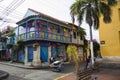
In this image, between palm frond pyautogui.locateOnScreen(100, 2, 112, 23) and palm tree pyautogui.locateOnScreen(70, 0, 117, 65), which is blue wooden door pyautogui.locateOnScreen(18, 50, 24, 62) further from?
palm frond pyautogui.locateOnScreen(100, 2, 112, 23)

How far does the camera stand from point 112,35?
1992 centimetres

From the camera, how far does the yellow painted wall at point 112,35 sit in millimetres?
19578

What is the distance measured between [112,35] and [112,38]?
1.20ft

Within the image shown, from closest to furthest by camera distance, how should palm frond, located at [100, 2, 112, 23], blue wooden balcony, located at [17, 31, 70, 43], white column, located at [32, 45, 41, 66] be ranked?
palm frond, located at [100, 2, 112, 23]
blue wooden balcony, located at [17, 31, 70, 43]
white column, located at [32, 45, 41, 66]

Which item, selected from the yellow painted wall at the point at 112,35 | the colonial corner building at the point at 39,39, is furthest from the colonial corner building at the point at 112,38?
the colonial corner building at the point at 39,39

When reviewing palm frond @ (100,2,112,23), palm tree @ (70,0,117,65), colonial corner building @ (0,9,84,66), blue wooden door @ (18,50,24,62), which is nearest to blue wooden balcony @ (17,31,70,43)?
colonial corner building @ (0,9,84,66)

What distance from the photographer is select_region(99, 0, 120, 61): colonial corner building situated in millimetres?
19575

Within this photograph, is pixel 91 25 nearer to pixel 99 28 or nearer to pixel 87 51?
pixel 99 28

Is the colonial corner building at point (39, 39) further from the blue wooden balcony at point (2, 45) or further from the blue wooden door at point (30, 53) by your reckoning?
the blue wooden balcony at point (2, 45)

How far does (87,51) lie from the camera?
117ft

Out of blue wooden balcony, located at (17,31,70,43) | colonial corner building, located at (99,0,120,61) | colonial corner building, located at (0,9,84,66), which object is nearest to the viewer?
colonial corner building, located at (99,0,120,61)

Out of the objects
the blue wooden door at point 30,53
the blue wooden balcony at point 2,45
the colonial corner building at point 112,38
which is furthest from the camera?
the blue wooden balcony at point 2,45

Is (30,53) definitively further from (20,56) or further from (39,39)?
(20,56)

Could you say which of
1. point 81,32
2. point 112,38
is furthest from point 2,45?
point 112,38
